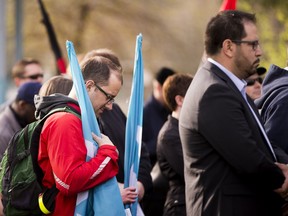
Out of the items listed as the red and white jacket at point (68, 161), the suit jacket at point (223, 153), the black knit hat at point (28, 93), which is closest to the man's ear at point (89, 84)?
the red and white jacket at point (68, 161)

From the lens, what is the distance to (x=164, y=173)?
22.6 feet

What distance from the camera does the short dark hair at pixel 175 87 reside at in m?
6.99

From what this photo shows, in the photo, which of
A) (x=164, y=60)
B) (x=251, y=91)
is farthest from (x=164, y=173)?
(x=164, y=60)

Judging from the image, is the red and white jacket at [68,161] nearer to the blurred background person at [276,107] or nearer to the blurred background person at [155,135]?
the blurred background person at [276,107]

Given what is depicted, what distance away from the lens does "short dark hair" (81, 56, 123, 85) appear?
17.2ft

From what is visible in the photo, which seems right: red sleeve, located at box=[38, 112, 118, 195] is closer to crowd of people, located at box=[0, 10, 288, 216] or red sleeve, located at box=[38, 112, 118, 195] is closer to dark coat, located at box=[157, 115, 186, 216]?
crowd of people, located at box=[0, 10, 288, 216]

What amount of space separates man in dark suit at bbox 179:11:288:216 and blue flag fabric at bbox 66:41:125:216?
2.03ft

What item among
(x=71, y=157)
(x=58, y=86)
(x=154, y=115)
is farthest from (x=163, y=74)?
(x=71, y=157)

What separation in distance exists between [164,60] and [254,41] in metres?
21.6

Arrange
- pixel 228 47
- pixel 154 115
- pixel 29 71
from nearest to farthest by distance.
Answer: pixel 228 47 → pixel 154 115 → pixel 29 71

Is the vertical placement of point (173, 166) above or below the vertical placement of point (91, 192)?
below

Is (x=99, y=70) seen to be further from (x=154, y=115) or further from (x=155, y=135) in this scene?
(x=154, y=115)

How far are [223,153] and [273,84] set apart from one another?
3.38 ft

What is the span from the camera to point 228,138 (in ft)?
17.2
